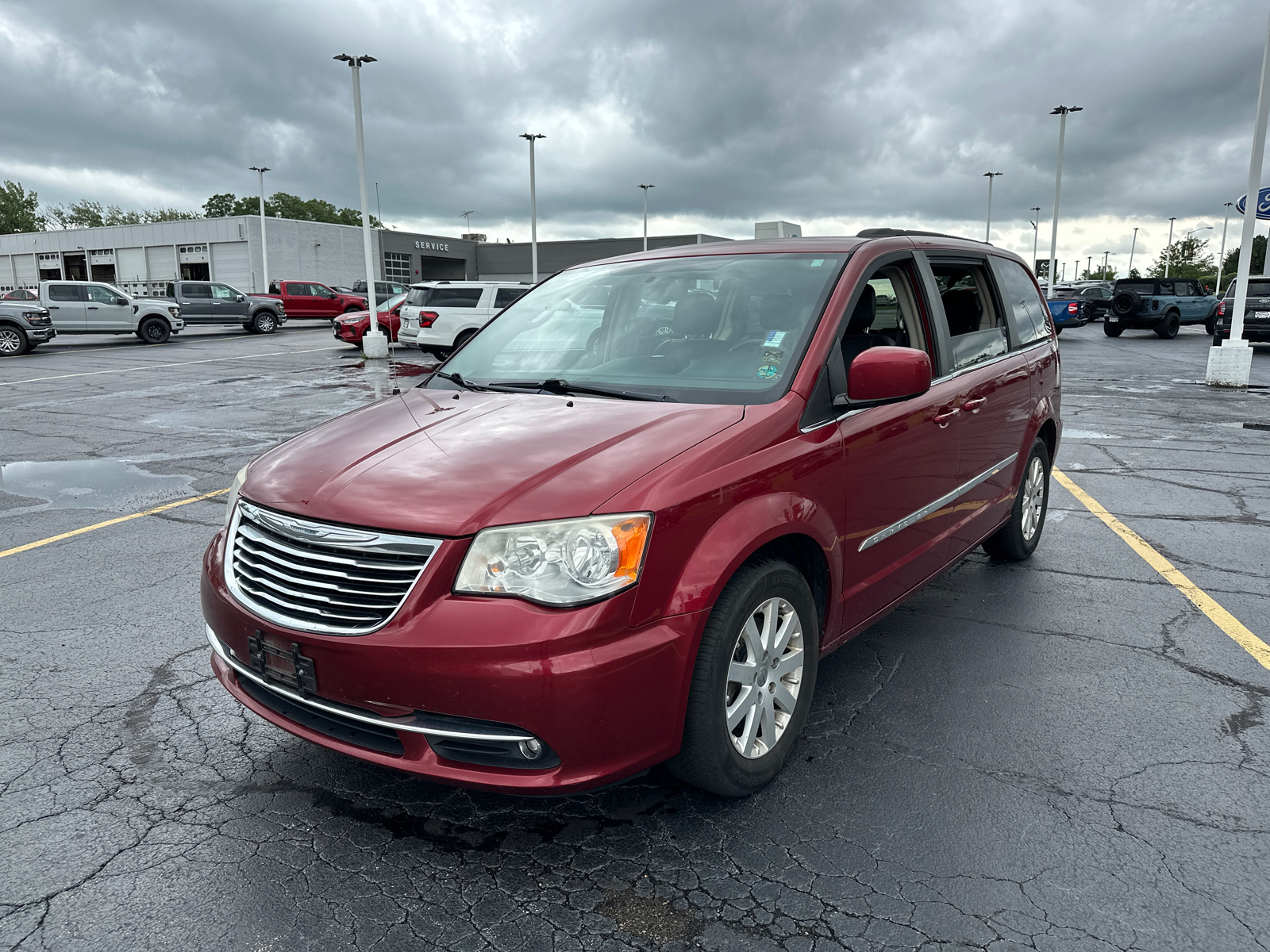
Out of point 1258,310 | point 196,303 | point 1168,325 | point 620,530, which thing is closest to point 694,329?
point 620,530

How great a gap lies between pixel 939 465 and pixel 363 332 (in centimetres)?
2194

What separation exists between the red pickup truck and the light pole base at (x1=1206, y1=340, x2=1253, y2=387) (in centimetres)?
3195

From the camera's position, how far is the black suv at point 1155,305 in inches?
1137

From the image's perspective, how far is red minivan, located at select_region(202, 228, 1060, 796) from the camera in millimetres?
2420

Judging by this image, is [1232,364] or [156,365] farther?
[156,365]

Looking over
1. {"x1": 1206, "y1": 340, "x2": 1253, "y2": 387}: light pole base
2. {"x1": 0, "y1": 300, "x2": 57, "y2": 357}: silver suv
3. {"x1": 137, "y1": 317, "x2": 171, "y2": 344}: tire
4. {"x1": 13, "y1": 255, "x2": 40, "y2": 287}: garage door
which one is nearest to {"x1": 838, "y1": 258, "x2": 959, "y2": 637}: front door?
{"x1": 1206, "y1": 340, "x2": 1253, "y2": 387}: light pole base

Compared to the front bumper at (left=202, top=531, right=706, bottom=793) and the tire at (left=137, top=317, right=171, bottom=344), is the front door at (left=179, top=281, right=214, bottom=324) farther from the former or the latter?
the front bumper at (left=202, top=531, right=706, bottom=793)

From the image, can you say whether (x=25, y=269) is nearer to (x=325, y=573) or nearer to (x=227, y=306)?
(x=227, y=306)

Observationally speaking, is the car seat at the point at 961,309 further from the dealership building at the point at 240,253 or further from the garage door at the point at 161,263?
the garage door at the point at 161,263

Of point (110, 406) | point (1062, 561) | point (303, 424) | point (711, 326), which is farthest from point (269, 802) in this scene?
point (110, 406)

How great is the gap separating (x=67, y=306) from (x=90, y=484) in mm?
22901

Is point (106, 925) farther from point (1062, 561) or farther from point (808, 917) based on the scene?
point (1062, 561)

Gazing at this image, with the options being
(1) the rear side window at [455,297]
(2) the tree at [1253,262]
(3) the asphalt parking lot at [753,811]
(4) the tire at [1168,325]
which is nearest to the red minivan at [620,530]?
(3) the asphalt parking lot at [753,811]

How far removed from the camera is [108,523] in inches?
259
